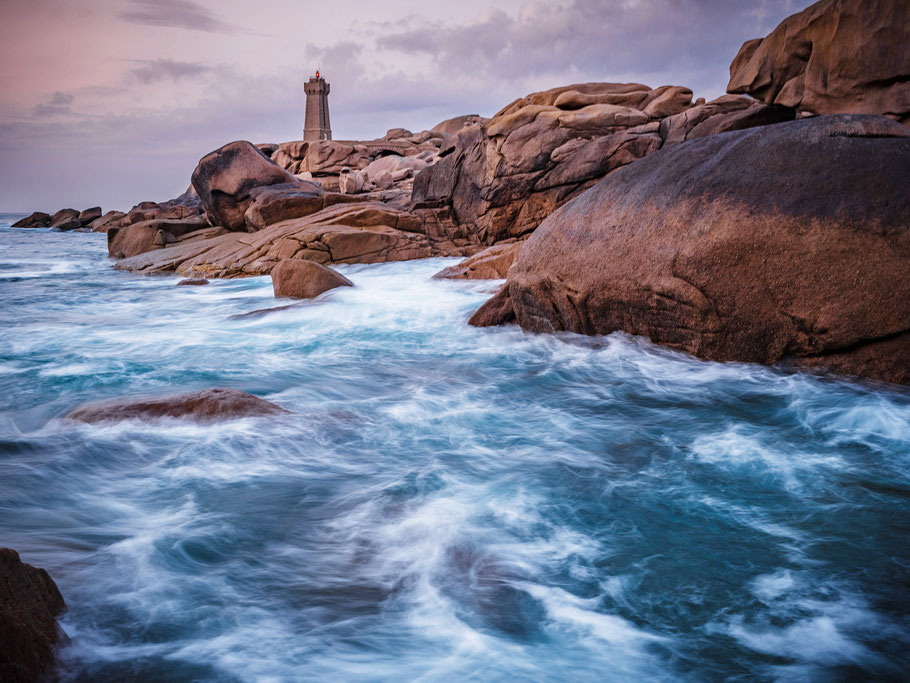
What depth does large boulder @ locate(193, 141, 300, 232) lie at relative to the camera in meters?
17.0

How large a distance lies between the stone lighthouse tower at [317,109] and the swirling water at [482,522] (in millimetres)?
59454

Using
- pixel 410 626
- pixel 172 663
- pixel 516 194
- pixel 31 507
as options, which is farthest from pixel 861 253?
pixel 516 194

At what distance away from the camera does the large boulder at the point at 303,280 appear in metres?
9.81

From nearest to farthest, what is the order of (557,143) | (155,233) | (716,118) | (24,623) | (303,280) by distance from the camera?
1. (24,623)
2. (303,280)
3. (716,118)
4. (557,143)
5. (155,233)

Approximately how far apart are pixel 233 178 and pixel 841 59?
1379cm

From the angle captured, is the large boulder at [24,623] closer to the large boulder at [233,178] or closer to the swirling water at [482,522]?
the swirling water at [482,522]

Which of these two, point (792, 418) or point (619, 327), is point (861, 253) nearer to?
point (792, 418)

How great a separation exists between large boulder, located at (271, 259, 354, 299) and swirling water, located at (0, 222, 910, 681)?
408cm

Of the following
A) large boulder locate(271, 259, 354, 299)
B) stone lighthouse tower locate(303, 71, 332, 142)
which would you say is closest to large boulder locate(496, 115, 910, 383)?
large boulder locate(271, 259, 354, 299)

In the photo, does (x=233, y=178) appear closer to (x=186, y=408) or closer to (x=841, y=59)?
(x=841, y=59)

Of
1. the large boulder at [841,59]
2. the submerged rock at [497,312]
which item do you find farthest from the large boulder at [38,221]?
the large boulder at [841,59]

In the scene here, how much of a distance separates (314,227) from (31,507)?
11810mm

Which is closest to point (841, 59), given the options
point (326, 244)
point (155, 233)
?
point (326, 244)

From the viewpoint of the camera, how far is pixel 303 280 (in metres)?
9.87
